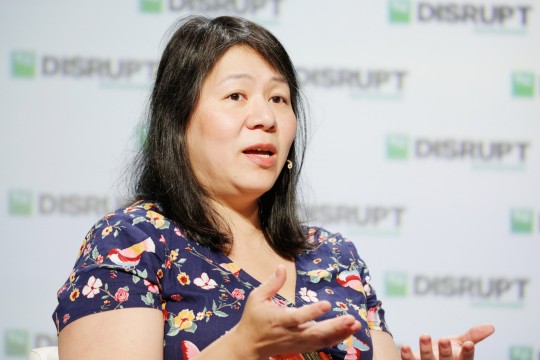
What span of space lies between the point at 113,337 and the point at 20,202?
1.59 meters

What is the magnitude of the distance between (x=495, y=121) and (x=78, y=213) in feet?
5.14

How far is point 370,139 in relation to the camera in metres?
2.76

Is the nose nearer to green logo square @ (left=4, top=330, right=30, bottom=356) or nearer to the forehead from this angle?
the forehead

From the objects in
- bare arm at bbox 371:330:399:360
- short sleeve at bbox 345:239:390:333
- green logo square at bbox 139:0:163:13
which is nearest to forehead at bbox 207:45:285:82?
short sleeve at bbox 345:239:390:333

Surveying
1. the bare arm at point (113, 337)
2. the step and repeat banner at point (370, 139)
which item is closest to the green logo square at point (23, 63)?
the step and repeat banner at point (370, 139)

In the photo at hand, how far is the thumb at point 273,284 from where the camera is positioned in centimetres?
104

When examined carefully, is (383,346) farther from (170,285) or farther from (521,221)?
(521,221)

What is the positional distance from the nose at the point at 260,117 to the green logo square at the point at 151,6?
1333 millimetres

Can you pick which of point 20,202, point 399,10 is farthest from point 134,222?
point 399,10

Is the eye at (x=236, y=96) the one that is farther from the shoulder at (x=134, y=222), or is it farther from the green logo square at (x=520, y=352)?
the green logo square at (x=520, y=352)

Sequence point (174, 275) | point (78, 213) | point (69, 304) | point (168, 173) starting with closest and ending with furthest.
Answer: point (69, 304), point (174, 275), point (168, 173), point (78, 213)

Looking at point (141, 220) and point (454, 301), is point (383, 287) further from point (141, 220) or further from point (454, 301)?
point (141, 220)

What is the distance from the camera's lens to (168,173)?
1.55 metres

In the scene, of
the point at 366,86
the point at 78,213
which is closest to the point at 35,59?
the point at 78,213
